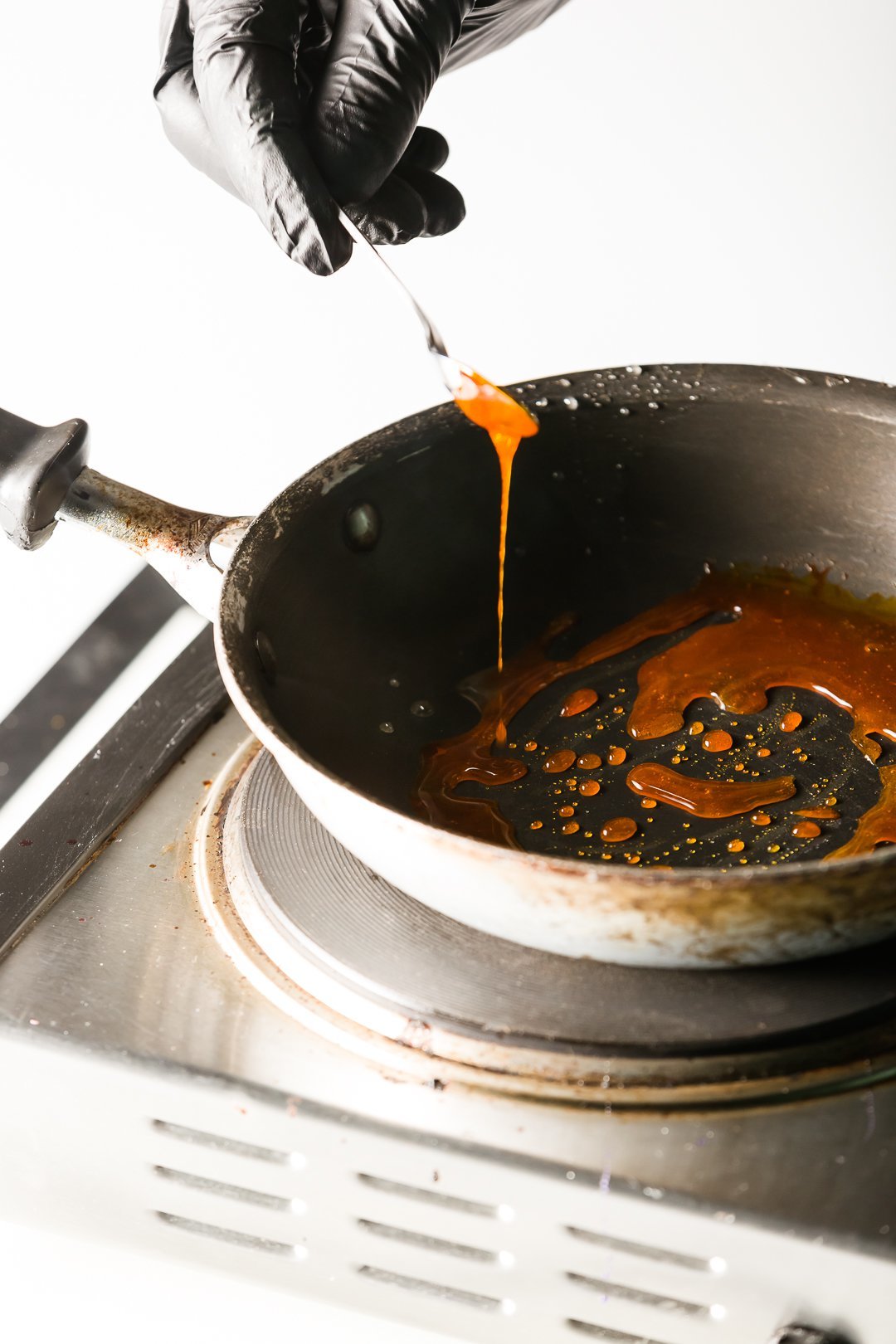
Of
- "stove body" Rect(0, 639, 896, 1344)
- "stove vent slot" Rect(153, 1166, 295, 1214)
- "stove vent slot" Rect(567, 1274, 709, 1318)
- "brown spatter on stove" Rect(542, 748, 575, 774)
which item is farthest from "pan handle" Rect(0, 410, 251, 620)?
"stove vent slot" Rect(567, 1274, 709, 1318)

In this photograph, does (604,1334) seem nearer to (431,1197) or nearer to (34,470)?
(431,1197)

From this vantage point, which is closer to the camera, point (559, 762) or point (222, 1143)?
point (222, 1143)

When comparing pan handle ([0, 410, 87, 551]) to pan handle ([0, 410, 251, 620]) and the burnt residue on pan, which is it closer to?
pan handle ([0, 410, 251, 620])

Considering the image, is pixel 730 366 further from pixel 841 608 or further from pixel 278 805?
pixel 278 805

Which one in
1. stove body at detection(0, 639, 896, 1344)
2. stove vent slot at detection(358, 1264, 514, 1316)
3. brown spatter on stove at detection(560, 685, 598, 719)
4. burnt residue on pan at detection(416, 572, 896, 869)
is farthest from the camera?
brown spatter on stove at detection(560, 685, 598, 719)

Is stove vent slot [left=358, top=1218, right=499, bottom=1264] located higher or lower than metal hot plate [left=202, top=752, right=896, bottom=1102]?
lower

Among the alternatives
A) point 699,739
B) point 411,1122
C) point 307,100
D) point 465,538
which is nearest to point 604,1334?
point 411,1122

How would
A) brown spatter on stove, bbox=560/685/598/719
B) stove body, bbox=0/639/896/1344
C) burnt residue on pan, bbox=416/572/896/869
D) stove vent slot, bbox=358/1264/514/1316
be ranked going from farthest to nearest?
brown spatter on stove, bbox=560/685/598/719 → burnt residue on pan, bbox=416/572/896/869 → stove vent slot, bbox=358/1264/514/1316 → stove body, bbox=0/639/896/1344

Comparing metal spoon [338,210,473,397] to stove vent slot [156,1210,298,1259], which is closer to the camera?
stove vent slot [156,1210,298,1259]
